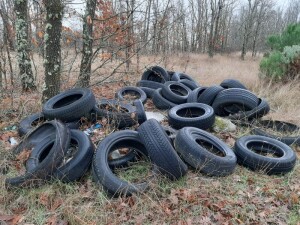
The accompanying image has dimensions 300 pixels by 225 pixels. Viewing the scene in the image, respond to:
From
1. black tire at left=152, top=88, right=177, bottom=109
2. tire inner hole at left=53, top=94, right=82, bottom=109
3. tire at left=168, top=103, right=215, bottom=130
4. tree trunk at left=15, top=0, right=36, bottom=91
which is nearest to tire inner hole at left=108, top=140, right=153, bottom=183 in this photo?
tire at left=168, top=103, right=215, bottom=130

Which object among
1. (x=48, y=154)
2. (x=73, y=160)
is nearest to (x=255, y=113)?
(x=73, y=160)

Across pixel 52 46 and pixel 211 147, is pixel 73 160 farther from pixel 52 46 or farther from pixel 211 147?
pixel 52 46

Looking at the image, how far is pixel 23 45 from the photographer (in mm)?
8219

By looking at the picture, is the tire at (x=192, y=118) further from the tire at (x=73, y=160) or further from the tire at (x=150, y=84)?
the tire at (x=150, y=84)

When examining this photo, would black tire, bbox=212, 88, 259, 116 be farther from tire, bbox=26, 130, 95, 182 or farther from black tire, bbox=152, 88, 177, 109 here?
tire, bbox=26, 130, 95, 182

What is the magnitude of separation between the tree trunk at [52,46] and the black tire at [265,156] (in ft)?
13.5

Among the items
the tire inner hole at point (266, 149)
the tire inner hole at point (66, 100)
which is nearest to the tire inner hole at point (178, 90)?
the tire inner hole at point (66, 100)

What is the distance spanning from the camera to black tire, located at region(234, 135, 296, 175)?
437 centimetres

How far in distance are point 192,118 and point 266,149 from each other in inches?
58.6

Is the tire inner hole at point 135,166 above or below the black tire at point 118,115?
below

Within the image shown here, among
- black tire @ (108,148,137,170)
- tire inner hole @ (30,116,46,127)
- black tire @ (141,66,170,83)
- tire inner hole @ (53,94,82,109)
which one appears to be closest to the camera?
black tire @ (108,148,137,170)

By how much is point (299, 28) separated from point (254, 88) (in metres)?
3.41

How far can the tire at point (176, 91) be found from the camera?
7.10m

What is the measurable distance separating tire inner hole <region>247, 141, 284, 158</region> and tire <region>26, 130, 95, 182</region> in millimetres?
2942
